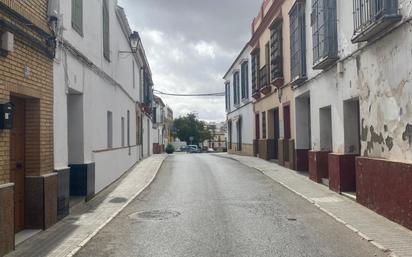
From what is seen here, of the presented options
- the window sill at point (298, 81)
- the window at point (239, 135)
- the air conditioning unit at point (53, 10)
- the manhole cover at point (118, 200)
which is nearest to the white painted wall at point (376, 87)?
the window sill at point (298, 81)

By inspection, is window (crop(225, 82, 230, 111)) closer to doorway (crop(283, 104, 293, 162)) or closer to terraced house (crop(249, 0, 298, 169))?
terraced house (crop(249, 0, 298, 169))

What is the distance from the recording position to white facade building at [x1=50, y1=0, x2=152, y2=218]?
1011cm

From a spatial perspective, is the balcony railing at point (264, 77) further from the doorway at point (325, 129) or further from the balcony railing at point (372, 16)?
the balcony railing at point (372, 16)

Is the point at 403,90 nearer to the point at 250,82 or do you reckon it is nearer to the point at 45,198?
the point at 45,198

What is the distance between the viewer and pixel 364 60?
1078cm

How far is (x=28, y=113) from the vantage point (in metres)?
8.66

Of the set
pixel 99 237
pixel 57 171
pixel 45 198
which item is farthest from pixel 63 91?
pixel 99 237

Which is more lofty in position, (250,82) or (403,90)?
(250,82)

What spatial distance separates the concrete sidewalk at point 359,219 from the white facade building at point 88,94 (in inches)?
208

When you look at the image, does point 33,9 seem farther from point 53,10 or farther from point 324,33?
point 324,33

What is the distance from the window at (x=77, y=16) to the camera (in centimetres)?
1120

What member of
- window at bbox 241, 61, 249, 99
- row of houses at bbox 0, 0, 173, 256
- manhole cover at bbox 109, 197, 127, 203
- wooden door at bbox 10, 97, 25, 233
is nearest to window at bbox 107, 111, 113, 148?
row of houses at bbox 0, 0, 173, 256

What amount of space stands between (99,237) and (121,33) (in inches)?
509

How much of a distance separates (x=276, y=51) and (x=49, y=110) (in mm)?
14355
